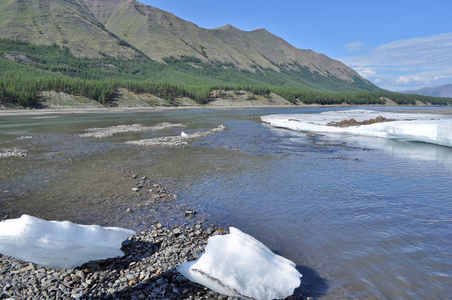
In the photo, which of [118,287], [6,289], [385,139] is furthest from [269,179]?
[385,139]

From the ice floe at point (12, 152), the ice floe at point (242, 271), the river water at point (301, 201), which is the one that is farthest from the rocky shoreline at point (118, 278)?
the ice floe at point (12, 152)

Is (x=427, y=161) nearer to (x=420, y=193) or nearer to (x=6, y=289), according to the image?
(x=420, y=193)

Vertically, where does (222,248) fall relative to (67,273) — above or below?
above

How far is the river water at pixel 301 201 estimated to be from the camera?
815 cm

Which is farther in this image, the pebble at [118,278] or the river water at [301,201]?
the river water at [301,201]

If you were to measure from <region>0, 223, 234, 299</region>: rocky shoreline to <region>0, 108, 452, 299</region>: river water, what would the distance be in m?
2.46

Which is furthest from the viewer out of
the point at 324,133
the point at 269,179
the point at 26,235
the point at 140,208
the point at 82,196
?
the point at 324,133

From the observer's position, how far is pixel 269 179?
59.9 ft

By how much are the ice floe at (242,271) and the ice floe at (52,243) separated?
9.05 ft

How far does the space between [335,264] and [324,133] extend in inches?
1499

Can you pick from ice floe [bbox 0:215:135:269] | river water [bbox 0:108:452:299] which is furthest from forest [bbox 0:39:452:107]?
ice floe [bbox 0:215:135:269]

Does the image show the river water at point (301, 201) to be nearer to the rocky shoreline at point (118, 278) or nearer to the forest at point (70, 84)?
the rocky shoreline at point (118, 278)

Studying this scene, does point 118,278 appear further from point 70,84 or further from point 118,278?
point 70,84

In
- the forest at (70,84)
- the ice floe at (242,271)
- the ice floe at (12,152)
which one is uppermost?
the forest at (70,84)
